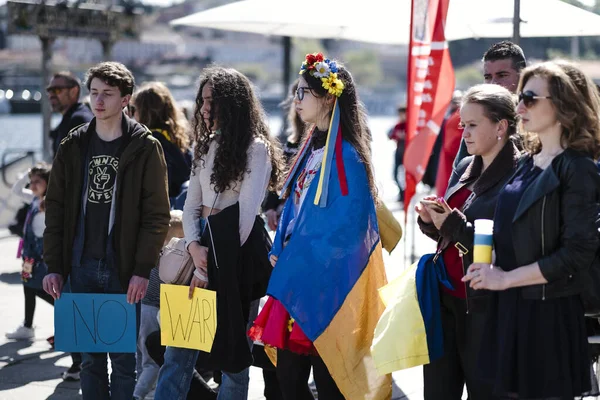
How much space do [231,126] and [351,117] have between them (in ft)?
1.83

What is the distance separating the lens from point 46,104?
43.9ft

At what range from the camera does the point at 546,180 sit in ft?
11.0

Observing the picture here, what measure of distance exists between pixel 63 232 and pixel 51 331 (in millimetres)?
2887

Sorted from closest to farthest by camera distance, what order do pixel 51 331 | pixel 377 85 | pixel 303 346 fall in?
pixel 303 346 → pixel 51 331 → pixel 377 85

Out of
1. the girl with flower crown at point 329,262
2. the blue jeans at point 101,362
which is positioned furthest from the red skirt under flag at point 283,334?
the blue jeans at point 101,362

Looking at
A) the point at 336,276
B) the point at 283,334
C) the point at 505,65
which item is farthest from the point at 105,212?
the point at 505,65

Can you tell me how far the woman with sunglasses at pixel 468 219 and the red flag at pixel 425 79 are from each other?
92.3 inches

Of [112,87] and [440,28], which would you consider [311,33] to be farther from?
[112,87]

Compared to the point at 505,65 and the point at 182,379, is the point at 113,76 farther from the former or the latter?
the point at 505,65

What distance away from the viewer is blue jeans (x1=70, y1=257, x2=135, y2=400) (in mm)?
4691

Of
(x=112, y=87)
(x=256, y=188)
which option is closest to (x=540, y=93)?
(x=256, y=188)

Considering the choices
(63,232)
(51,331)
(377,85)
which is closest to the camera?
(63,232)

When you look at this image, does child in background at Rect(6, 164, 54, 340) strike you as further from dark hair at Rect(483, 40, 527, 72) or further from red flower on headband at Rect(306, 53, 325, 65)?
dark hair at Rect(483, 40, 527, 72)

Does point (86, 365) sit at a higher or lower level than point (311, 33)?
lower
